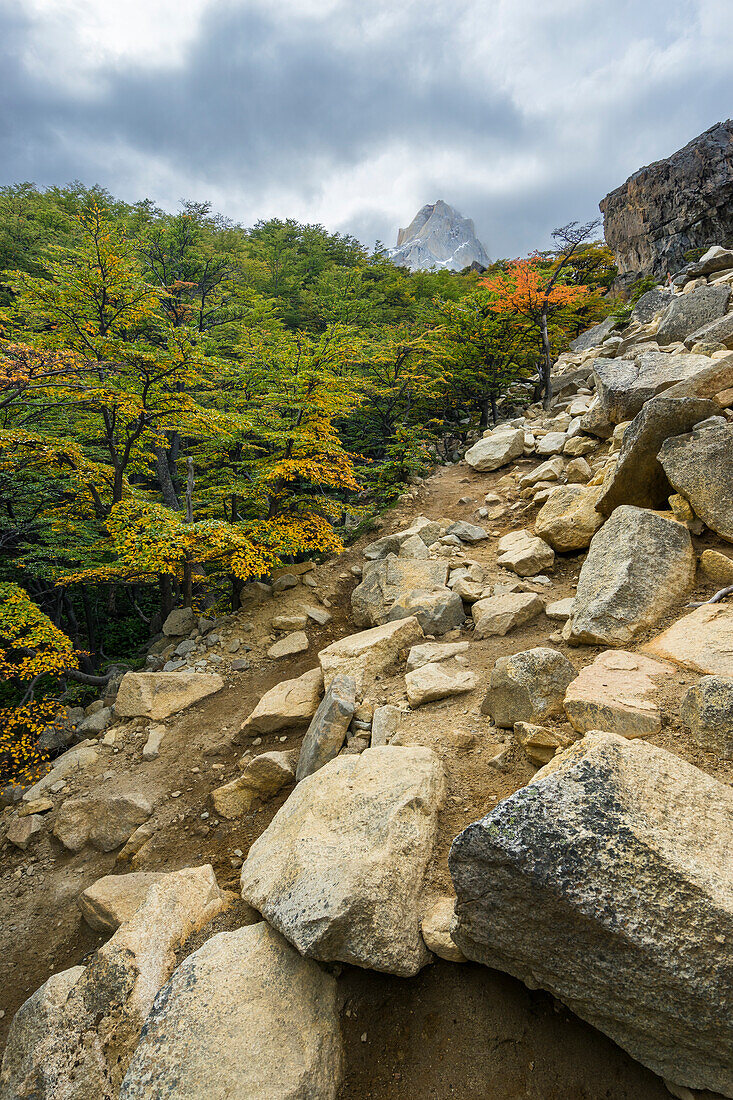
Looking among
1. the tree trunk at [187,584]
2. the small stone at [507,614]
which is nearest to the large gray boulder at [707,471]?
the small stone at [507,614]

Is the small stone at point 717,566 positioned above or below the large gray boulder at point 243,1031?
above

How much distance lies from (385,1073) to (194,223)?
23827 millimetres

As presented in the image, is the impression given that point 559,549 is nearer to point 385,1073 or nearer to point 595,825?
point 595,825

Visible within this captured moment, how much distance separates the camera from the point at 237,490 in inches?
376

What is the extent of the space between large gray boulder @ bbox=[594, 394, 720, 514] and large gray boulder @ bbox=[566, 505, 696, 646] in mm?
915

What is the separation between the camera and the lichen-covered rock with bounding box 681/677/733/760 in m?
3.01

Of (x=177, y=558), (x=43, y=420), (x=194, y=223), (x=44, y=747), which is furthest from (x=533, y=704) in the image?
(x=194, y=223)

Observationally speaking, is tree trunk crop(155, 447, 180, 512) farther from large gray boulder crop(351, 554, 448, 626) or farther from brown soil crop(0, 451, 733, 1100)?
large gray boulder crop(351, 554, 448, 626)

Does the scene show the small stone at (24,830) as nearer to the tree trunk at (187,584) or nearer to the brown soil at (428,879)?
the brown soil at (428,879)

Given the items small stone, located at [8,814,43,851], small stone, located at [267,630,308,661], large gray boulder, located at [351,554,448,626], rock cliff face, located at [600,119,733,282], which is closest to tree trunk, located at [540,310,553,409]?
large gray boulder, located at [351,554,448,626]

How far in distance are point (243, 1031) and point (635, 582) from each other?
490 centimetres

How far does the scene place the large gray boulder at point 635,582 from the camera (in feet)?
15.1

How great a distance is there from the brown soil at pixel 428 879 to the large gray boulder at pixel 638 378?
93.4 inches

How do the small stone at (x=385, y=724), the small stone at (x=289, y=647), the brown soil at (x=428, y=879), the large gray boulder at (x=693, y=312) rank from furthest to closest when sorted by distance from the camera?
1. the large gray boulder at (x=693, y=312)
2. the small stone at (x=289, y=647)
3. the small stone at (x=385, y=724)
4. the brown soil at (x=428, y=879)
